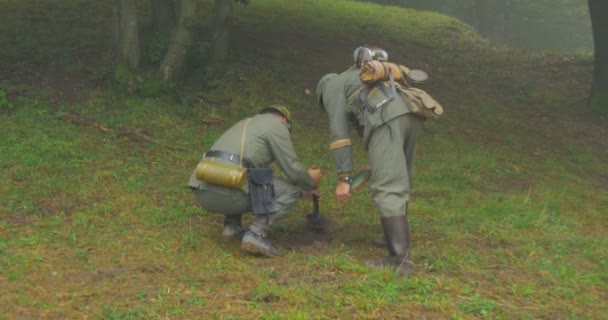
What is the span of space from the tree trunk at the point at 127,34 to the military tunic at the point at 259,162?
17.4 feet

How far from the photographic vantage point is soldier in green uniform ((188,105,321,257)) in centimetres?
559

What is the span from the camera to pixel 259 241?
18.2 ft

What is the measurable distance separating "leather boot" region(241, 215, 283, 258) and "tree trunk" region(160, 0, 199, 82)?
5483 mm

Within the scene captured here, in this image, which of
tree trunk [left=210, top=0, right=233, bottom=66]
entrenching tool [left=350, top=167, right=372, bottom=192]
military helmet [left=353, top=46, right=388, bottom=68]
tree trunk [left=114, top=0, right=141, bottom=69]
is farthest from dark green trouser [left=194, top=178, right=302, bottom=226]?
tree trunk [left=210, top=0, right=233, bottom=66]

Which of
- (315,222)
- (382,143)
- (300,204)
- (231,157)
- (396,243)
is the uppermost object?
(382,143)

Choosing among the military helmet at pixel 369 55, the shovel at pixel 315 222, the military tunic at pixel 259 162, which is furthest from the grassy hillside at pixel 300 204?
the military helmet at pixel 369 55

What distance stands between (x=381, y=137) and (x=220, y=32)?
21.5ft

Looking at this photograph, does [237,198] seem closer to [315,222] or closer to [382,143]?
[315,222]

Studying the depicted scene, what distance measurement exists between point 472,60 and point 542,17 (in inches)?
928

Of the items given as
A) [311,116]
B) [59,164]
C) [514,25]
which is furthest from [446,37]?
[514,25]

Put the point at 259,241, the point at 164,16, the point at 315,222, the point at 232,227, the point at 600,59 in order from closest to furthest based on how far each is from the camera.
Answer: the point at 259,241 → the point at 232,227 → the point at 315,222 → the point at 164,16 → the point at 600,59

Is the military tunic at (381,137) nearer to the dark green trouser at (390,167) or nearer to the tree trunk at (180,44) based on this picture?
the dark green trouser at (390,167)

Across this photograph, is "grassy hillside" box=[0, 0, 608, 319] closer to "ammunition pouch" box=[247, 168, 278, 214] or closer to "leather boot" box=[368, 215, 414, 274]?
"leather boot" box=[368, 215, 414, 274]

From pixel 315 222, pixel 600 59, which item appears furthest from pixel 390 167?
pixel 600 59
